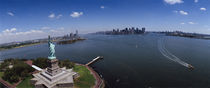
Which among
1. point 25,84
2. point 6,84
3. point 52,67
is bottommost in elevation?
point 6,84

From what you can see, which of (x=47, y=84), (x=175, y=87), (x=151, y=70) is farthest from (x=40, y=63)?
(x=175, y=87)

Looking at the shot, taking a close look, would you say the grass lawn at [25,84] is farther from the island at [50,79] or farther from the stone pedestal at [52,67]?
the stone pedestal at [52,67]

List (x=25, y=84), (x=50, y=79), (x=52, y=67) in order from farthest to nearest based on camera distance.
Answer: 1. (x=25, y=84)
2. (x=52, y=67)
3. (x=50, y=79)

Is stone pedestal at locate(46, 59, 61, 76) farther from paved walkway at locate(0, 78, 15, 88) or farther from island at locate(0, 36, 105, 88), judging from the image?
paved walkway at locate(0, 78, 15, 88)

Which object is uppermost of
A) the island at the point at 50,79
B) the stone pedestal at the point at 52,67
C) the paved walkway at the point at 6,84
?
the stone pedestal at the point at 52,67

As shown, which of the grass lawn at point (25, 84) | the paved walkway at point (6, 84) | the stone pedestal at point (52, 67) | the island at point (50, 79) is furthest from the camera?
the paved walkway at point (6, 84)

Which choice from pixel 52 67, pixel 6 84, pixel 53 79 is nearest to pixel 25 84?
pixel 6 84

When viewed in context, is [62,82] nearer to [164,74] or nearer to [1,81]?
[1,81]

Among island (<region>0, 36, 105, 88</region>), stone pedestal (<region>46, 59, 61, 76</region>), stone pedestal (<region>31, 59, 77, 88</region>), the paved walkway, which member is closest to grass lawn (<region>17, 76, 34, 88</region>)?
island (<region>0, 36, 105, 88</region>)

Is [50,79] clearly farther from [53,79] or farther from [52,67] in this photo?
[52,67]

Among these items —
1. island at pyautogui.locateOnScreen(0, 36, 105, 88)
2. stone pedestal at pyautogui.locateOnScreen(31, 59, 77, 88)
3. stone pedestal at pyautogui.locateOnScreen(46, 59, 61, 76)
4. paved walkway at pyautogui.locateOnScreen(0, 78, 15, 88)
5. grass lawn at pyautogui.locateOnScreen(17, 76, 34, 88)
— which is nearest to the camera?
stone pedestal at pyautogui.locateOnScreen(31, 59, 77, 88)

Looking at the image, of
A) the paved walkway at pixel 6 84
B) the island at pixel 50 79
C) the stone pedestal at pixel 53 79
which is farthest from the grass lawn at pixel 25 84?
the paved walkway at pixel 6 84

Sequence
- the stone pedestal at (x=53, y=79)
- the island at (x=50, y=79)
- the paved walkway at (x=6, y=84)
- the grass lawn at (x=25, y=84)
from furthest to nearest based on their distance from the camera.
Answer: the paved walkway at (x=6, y=84) < the grass lawn at (x=25, y=84) < the island at (x=50, y=79) < the stone pedestal at (x=53, y=79)
